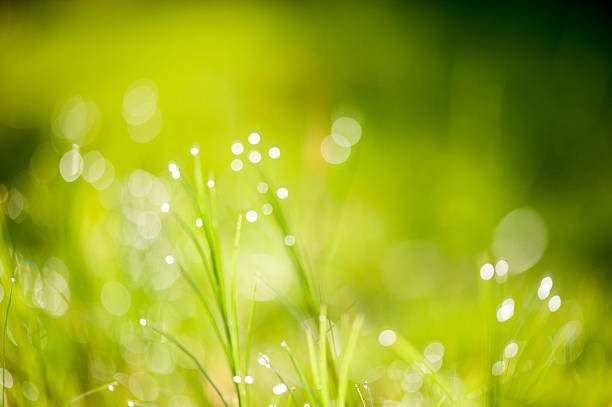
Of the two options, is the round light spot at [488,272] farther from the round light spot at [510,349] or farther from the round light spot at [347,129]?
the round light spot at [347,129]

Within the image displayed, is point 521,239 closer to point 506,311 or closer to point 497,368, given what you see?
point 506,311

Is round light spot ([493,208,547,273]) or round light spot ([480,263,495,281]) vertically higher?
round light spot ([493,208,547,273])

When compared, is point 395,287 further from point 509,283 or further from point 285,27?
point 285,27

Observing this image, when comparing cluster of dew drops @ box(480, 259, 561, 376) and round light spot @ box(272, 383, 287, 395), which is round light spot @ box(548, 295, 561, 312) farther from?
round light spot @ box(272, 383, 287, 395)

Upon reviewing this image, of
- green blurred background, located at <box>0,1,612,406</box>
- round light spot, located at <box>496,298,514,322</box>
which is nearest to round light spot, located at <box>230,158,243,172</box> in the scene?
green blurred background, located at <box>0,1,612,406</box>

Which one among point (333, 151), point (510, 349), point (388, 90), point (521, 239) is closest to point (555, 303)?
point (510, 349)

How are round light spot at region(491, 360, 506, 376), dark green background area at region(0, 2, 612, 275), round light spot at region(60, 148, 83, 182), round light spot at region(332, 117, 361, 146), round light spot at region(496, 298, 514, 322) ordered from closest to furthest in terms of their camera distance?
1. round light spot at region(491, 360, 506, 376)
2. round light spot at region(496, 298, 514, 322)
3. round light spot at region(60, 148, 83, 182)
4. dark green background area at region(0, 2, 612, 275)
5. round light spot at region(332, 117, 361, 146)
